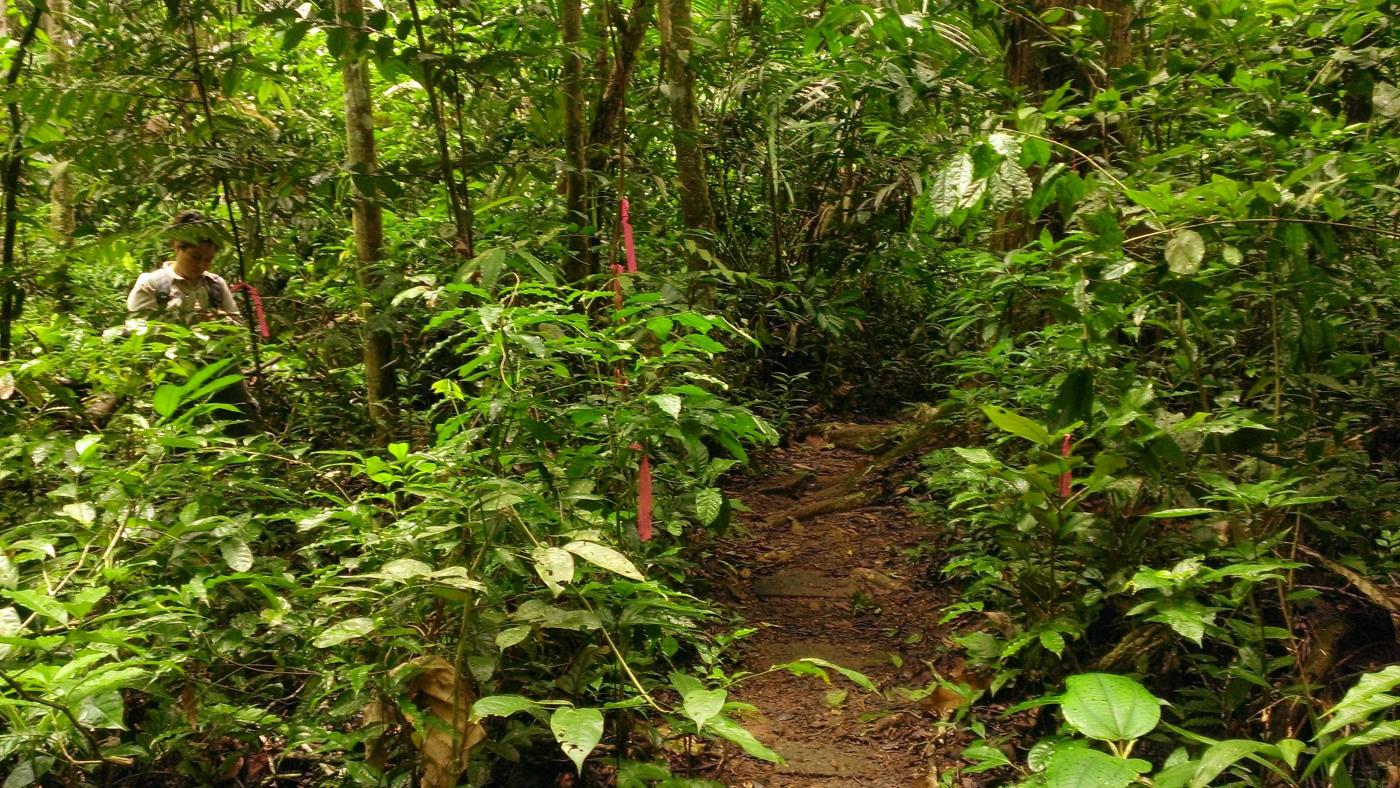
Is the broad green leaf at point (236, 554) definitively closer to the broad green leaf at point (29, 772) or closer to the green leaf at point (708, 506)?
the broad green leaf at point (29, 772)

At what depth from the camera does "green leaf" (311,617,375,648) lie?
212cm

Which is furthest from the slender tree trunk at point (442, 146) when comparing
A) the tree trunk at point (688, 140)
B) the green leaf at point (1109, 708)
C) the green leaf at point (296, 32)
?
the green leaf at point (1109, 708)

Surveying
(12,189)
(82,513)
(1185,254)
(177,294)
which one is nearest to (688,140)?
(177,294)

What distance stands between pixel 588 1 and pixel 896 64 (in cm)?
203

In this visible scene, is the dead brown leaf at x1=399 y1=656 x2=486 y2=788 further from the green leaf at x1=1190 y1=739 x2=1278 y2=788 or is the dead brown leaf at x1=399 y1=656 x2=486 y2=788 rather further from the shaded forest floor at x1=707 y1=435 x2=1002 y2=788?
the green leaf at x1=1190 y1=739 x2=1278 y2=788

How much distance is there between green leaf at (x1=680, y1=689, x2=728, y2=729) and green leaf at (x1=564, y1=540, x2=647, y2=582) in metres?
0.30

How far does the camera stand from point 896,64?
4.36 meters

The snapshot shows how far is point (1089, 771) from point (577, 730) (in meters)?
0.94

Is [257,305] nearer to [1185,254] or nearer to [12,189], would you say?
[12,189]

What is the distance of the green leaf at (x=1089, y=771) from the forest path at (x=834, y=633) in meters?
1.31

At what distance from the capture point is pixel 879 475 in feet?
16.2

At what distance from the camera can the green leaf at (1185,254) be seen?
227 cm

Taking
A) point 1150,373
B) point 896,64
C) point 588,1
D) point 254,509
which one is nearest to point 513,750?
point 254,509

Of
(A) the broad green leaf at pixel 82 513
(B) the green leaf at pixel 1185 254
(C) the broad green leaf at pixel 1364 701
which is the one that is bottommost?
(A) the broad green leaf at pixel 82 513
